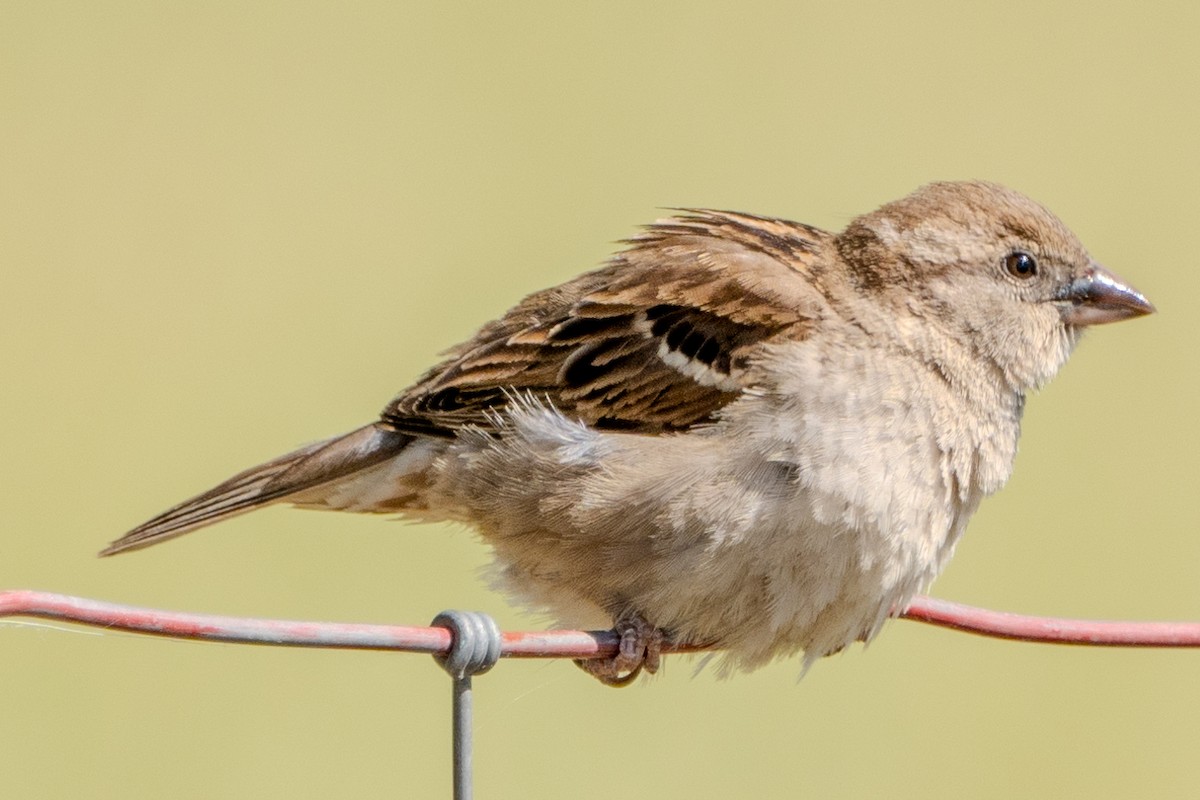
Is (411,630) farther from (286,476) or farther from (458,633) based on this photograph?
(286,476)

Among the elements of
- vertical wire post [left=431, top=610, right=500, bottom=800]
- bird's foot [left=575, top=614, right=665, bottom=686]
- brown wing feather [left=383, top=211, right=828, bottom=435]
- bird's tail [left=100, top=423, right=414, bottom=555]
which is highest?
→ brown wing feather [left=383, top=211, right=828, bottom=435]

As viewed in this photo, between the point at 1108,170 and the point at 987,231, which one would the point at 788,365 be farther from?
the point at 1108,170

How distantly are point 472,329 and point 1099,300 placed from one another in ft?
6.51

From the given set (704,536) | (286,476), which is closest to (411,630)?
(704,536)

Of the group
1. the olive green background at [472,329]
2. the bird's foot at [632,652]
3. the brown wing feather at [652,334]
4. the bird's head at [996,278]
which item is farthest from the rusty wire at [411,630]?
the olive green background at [472,329]

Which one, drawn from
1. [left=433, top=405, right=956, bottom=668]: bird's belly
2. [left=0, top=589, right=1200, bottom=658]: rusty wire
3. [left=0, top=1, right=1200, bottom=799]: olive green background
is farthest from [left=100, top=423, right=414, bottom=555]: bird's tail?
[left=0, top=589, right=1200, bottom=658]: rusty wire

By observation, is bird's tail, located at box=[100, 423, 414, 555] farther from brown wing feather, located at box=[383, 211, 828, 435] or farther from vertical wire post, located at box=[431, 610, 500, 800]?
vertical wire post, located at box=[431, 610, 500, 800]

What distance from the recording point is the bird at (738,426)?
141 inches

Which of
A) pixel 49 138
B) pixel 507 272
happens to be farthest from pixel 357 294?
pixel 49 138

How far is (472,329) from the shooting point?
5.30m

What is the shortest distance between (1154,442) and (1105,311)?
2.71 meters

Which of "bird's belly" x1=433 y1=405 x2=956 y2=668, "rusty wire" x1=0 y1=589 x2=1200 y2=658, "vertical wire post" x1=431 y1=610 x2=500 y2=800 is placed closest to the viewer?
"rusty wire" x1=0 y1=589 x2=1200 y2=658

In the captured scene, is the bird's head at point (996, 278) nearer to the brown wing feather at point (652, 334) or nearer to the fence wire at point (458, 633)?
the brown wing feather at point (652, 334)

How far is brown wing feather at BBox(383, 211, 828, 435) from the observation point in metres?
3.80
